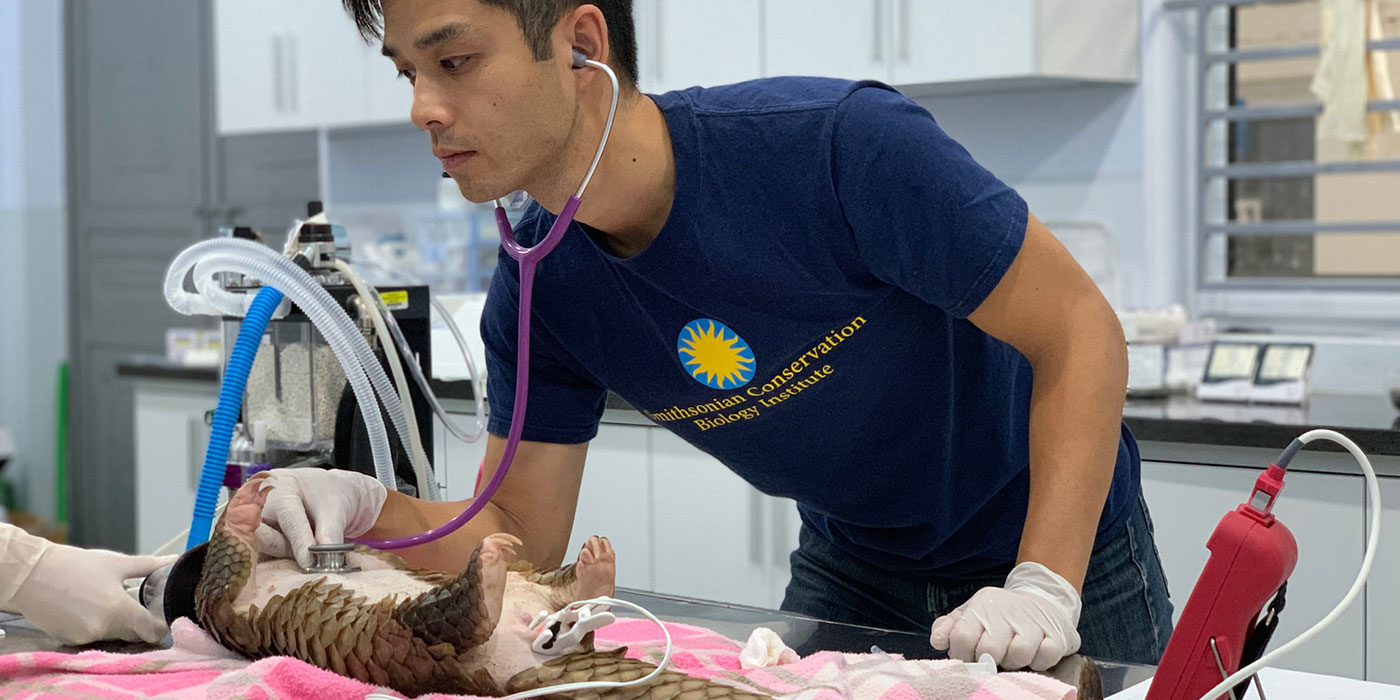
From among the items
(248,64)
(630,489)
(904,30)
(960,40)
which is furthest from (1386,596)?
(248,64)

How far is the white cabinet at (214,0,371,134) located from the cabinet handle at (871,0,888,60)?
63.6 inches

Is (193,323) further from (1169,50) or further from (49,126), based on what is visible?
(1169,50)

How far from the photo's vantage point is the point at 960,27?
9.61ft

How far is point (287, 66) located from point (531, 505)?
10.3ft

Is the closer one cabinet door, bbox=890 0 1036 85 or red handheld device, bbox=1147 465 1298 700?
red handheld device, bbox=1147 465 1298 700

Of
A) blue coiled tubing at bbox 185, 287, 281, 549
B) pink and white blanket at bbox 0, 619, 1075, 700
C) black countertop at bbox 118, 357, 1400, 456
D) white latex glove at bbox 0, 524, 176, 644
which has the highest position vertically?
blue coiled tubing at bbox 185, 287, 281, 549

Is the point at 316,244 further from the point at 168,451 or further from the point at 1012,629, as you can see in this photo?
the point at 168,451

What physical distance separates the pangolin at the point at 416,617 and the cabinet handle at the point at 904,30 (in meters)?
2.12

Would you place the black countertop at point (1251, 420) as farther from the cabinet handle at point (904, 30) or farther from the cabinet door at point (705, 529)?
the cabinet handle at point (904, 30)

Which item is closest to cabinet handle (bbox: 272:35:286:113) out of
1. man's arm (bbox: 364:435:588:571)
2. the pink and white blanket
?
man's arm (bbox: 364:435:588:571)

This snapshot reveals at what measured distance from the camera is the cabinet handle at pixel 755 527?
105 inches

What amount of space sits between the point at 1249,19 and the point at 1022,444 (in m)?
2.05

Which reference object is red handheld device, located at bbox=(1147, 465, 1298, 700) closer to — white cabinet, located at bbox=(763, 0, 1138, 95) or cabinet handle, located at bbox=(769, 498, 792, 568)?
cabinet handle, located at bbox=(769, 498, 792, 568)

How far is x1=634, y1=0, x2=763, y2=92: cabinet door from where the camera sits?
319cm
